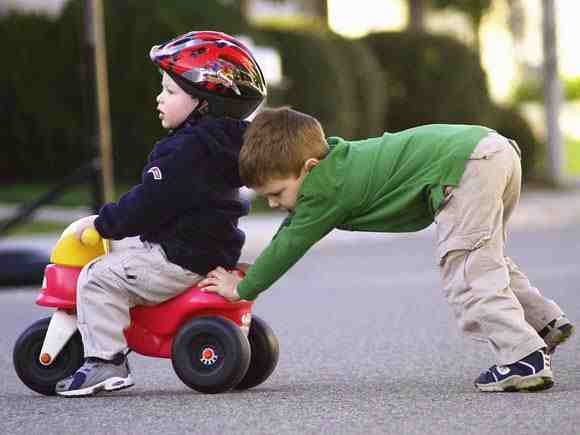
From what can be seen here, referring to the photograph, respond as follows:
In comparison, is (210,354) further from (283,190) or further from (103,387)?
(283,190)

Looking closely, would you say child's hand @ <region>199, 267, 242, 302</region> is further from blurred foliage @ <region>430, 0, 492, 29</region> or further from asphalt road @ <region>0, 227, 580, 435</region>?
blurred foliage @ <region>430, 0, 492, 29</region>

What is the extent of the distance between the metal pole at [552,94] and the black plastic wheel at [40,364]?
54.0 ft

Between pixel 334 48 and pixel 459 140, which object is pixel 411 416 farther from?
pixel 334 48

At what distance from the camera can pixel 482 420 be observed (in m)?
5.00

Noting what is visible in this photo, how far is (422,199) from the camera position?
5648 millimetres

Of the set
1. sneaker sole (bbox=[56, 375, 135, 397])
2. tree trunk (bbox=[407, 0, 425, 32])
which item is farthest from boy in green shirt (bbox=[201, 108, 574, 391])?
tree trunk (bbox=[407, 0, 425, 32])

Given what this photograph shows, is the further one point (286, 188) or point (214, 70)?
point (214, 70)

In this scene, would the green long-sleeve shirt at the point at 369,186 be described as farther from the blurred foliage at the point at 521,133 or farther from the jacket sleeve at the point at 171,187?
the blurred foliage at the point at 521,133

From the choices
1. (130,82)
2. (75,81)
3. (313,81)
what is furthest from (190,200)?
(313,81)

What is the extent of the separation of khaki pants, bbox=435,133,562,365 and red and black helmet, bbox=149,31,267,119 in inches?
37.2

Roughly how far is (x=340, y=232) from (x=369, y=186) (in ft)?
33.4

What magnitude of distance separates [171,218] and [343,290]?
4.91 m

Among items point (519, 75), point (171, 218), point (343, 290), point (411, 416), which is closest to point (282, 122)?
point (171, 218)

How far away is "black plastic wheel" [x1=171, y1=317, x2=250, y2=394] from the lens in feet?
18.9
